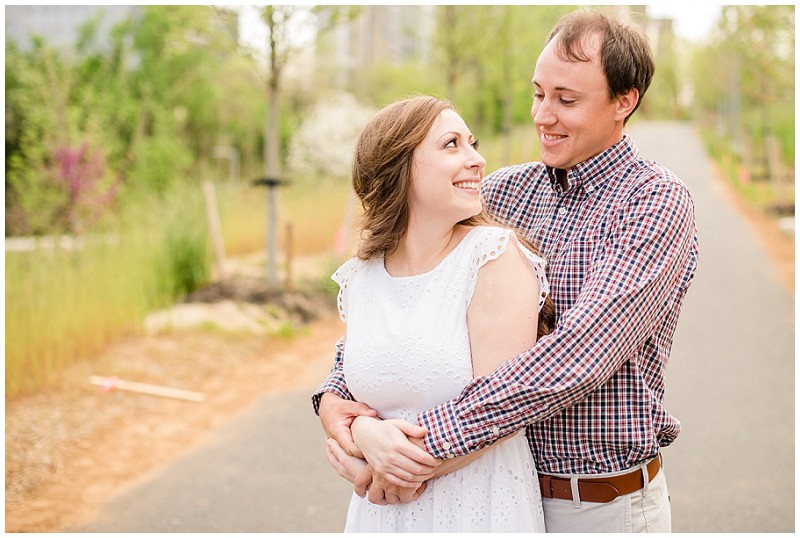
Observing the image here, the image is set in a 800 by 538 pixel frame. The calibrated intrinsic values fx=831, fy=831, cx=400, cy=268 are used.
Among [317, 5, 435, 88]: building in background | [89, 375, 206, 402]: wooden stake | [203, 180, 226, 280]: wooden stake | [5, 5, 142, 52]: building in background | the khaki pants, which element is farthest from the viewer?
[5, 5, 142, 52]: building in background

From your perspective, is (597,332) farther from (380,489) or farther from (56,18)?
(56,18)

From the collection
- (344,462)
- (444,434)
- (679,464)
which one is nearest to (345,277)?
(344,462)

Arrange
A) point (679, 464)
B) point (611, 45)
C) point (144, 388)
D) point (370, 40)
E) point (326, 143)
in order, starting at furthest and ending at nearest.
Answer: point (370, 40) → point (326, 143) → point (144, 388) → point (679, 464) → point (611, 45)

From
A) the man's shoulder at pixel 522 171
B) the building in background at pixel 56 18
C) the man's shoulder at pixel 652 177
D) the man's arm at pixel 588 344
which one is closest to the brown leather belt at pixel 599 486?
the man's arm at pixel 588 344

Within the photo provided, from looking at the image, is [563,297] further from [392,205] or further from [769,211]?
[769,211]

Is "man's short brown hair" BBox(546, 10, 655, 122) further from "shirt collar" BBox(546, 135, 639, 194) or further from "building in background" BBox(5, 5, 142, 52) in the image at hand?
"building in background" BBox(5, 5, 142, 52)

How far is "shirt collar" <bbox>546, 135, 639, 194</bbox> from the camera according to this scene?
210 cm

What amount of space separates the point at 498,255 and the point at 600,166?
1.24 ft

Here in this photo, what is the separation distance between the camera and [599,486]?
2.04m

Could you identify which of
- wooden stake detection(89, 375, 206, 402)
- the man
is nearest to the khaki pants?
the man

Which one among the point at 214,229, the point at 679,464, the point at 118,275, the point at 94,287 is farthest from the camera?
the point at 214,229

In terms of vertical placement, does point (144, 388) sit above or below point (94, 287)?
below

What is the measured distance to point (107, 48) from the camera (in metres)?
19.8

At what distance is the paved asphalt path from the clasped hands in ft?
7.47
